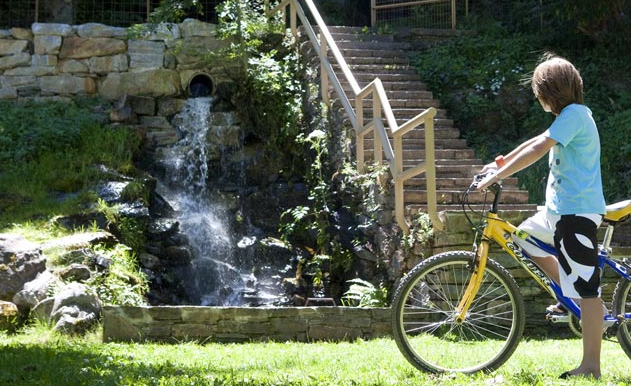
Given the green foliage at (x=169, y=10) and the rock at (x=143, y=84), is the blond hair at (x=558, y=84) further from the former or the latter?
the green foliage at (x=169, y=10)

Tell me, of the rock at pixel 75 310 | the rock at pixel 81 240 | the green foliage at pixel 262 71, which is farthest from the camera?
the green foliage at pixel 262 71

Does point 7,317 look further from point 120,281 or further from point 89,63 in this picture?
point 89,63

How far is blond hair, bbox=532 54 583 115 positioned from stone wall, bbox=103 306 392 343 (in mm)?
3044

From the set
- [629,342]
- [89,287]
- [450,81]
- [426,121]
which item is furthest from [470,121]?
[629,342]

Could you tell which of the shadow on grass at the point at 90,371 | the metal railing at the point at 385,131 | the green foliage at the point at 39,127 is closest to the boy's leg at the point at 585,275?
the shadow on grass at the point at 90,371

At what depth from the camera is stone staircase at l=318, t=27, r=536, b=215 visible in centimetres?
891

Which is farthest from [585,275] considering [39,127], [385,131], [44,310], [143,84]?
[143,84]

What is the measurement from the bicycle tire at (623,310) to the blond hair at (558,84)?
3.49 ft

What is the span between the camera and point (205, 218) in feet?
37.4

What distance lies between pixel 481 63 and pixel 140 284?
6.55 m

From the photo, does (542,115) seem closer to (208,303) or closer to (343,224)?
(343,224)

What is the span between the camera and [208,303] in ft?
32.1

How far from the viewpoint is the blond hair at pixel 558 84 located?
4.77m

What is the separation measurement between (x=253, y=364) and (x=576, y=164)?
2279 millimetres
